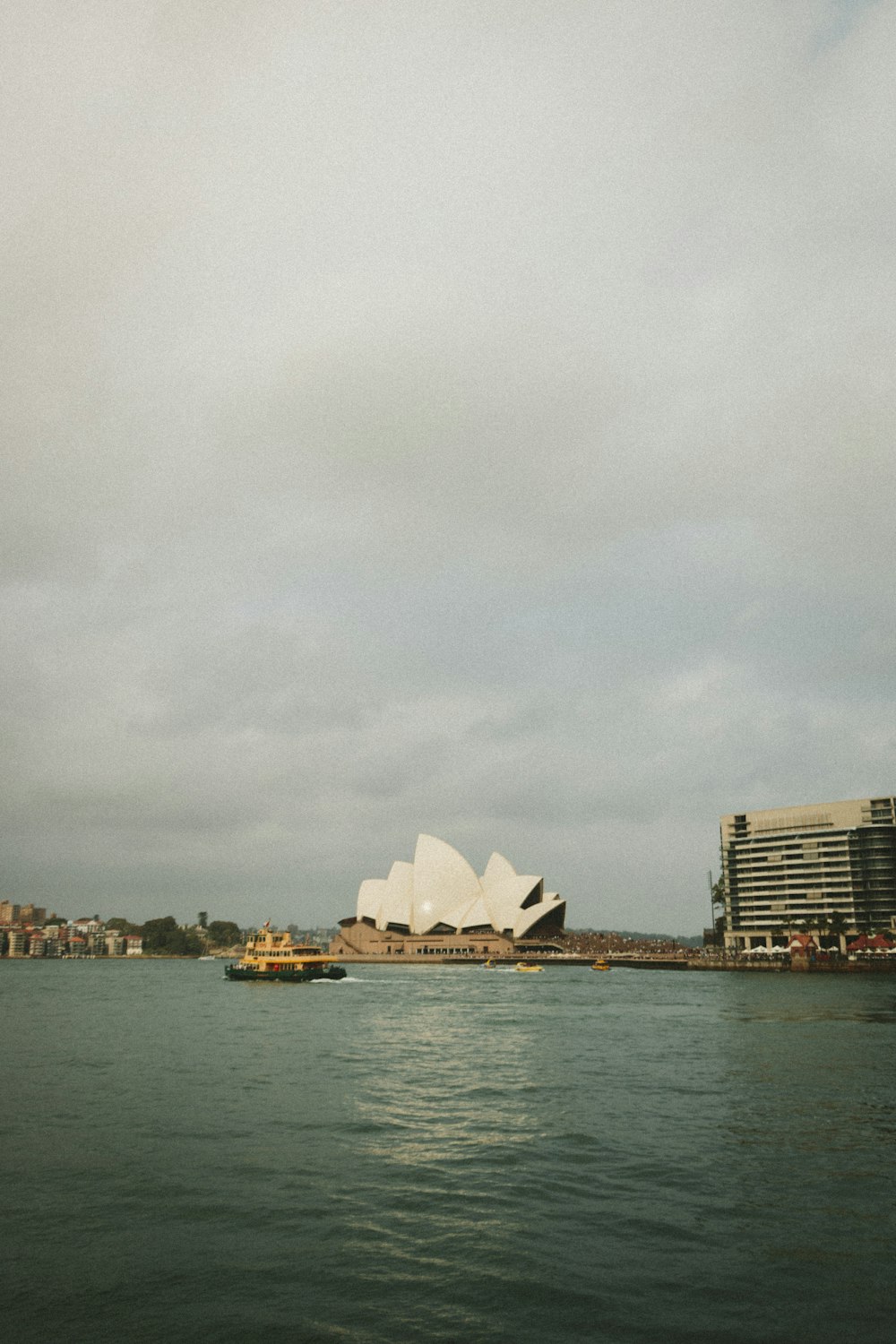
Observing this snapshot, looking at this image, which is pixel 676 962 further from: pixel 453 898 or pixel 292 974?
pixel 292 974

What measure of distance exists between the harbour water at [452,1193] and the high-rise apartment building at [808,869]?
3251 inches

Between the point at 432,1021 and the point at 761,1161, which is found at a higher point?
the point at 761,1161

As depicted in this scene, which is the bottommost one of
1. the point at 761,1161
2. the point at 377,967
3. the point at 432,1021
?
the point at 377,967

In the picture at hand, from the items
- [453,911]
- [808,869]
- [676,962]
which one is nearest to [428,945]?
[453,911]

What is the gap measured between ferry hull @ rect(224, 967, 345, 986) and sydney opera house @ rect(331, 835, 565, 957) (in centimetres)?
4056

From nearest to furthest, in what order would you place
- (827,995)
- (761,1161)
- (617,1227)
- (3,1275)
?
(3,1275), (617,1227), (761,1161), (827,995)

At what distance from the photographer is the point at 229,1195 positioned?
12.8 m

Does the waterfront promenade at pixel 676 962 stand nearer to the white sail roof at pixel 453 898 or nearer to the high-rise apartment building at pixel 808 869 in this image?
the white sail roof at pixel 453 898

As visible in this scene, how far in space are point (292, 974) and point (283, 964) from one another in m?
1.07

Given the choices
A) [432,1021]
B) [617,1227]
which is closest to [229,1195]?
[617,1227]

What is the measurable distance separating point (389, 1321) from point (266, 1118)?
10.1 meters

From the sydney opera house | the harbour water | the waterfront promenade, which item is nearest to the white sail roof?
the sydney opera house

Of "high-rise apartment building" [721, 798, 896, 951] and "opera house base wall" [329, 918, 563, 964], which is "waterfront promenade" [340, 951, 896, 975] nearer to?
"opera house base wall" [329, 918, 563, 964]

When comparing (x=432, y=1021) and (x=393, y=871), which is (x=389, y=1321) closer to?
(x=432, y=1021)
